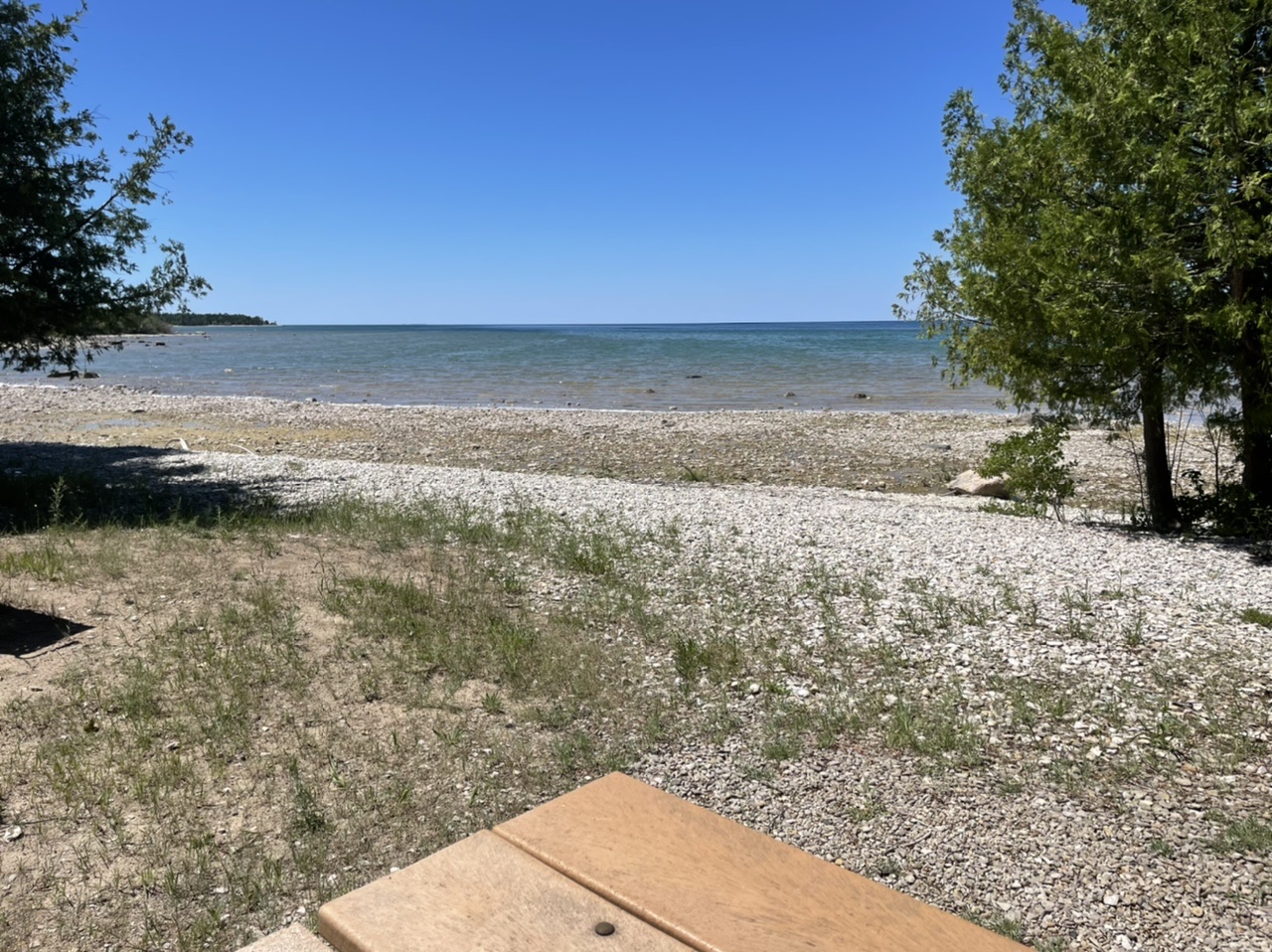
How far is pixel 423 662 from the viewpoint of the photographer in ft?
22.8

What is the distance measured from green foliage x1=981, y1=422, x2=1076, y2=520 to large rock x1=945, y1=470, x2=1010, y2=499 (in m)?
3.14

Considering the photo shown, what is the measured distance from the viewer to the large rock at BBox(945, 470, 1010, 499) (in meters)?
17.6

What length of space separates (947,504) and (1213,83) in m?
7.74

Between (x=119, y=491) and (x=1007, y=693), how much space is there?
1343 centimetres

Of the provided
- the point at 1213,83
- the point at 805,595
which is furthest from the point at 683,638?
the point at 1213,83

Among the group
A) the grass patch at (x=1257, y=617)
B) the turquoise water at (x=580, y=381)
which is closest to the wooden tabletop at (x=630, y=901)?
the grass patch at (x=1257, y=617)

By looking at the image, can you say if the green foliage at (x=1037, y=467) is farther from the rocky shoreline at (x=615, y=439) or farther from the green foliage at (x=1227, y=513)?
the rocky shoreline at (x=615, y=439)

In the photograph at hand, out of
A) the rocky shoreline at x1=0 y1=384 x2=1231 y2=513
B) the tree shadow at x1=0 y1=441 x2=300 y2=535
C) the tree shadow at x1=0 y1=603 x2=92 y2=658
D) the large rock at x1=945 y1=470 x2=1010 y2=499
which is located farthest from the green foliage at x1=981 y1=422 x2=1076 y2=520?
the tree shadow at x1=0 y1=603 x2=92 y2=658

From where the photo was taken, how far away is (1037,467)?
45.5 feet

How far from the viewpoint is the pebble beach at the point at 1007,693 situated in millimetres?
4383

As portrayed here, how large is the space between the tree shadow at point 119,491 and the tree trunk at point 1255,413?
42.3 feet

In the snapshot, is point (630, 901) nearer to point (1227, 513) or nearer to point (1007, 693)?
point (1007, 693)

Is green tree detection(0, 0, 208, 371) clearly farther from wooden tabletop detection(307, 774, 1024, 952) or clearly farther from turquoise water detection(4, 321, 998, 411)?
turquoise water detection(4, 321, 998, 411)

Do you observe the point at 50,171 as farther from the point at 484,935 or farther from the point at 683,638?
the point at 484,935
